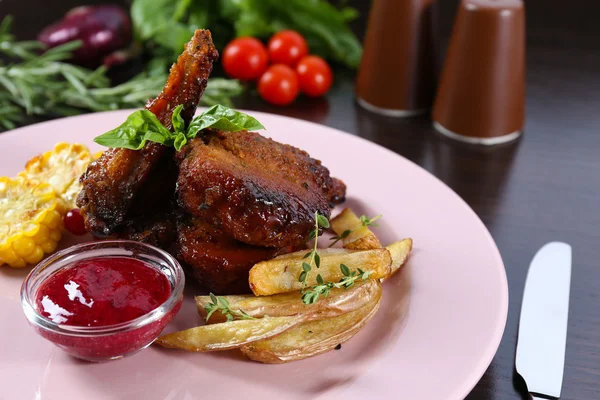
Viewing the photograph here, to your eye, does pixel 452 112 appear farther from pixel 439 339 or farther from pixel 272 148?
pixel 439 339

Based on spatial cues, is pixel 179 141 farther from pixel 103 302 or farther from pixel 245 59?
pixel 245 59

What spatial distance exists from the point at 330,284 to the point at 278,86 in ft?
9.67

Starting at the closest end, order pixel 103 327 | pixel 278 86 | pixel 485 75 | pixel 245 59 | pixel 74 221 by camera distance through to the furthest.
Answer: pixel 103 327, pixel 74 221, pixel 485 75, pixel 278 86, pixel 245 59

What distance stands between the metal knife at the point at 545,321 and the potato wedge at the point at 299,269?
2.27 feet

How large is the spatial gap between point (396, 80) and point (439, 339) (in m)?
2.81

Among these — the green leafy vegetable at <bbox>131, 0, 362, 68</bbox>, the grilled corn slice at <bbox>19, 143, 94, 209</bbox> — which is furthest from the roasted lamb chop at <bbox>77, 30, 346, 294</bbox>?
the green leafy vegetable at <bbox>131, 0, 362, 68</bbox>

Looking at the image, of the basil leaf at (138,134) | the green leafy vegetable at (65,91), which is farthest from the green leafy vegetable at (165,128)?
the green leafy vegetable at (65,91)

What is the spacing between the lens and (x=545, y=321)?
9.96ft

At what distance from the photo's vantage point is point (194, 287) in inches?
128

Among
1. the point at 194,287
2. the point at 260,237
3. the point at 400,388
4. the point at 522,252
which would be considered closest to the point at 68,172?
the point at 194,287

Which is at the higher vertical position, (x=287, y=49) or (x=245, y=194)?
(x=245, y=194)

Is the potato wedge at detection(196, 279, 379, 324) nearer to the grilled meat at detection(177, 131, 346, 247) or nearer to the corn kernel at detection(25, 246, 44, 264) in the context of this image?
the grilled meat at detection(177, 131, 346, 247)

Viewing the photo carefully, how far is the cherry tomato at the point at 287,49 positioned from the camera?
5.73m

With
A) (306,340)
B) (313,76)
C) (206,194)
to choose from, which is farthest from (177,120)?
(313,76)
